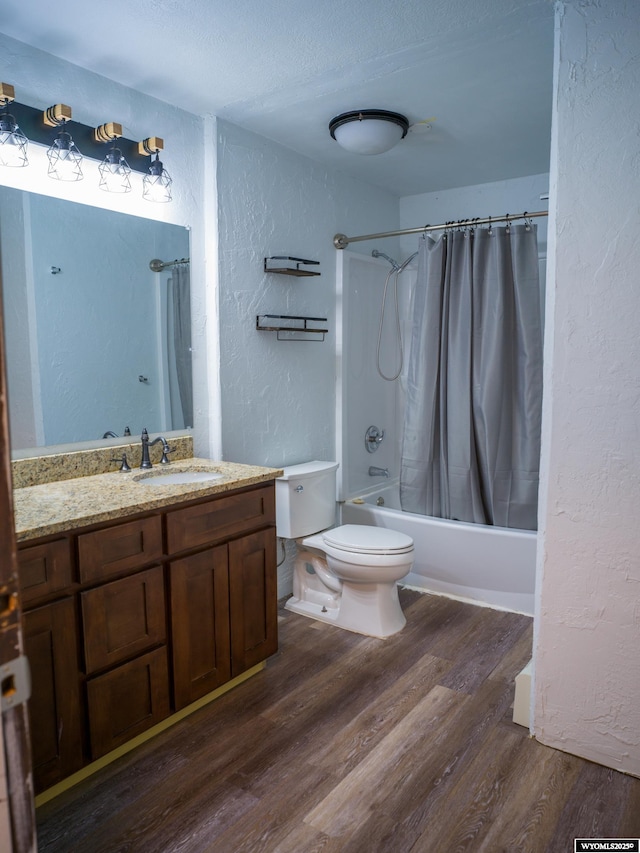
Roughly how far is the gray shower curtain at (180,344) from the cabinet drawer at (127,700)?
1029 mm

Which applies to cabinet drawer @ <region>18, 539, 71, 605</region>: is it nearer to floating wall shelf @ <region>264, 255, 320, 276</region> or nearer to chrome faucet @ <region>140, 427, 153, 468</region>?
chrome faucet @ <region>140, 427, 153, 468</region>

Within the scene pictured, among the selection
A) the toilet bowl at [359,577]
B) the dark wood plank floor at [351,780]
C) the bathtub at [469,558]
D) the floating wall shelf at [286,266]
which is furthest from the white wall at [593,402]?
the floating wall shelf at [286,266]

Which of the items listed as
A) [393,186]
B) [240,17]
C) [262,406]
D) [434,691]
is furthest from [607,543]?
[393,186]

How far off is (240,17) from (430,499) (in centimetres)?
242

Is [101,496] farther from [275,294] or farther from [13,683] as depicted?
[275,294]

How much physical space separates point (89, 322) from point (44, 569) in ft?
3.31

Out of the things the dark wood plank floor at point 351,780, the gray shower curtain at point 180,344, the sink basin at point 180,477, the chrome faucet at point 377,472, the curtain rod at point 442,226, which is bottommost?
the dark wood plank floor at point 351,780

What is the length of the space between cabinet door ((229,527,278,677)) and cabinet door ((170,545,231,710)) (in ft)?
0.14

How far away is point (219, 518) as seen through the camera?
7.04 ft

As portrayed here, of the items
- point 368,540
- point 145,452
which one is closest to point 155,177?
point 145,452

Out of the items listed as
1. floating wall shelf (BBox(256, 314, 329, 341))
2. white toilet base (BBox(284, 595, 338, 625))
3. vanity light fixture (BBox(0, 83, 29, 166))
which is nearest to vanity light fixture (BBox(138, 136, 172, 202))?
vanity light fixture (BBox(0, 83, 29, 166))

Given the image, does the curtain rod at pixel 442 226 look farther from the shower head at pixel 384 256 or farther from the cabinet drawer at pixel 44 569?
the cabinet drawer at pixel 44 569

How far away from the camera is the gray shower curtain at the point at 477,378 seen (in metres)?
3.10

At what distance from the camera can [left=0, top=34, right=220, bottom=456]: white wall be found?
80.1 inches
